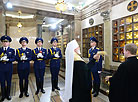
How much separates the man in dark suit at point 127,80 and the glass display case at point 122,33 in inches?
116

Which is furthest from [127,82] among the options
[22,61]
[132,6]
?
[132,6]

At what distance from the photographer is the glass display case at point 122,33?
13.7 ft

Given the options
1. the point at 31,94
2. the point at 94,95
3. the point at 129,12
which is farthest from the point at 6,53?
the point at 129,12

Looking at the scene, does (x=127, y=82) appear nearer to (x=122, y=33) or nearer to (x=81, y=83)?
(x=81, y=83)

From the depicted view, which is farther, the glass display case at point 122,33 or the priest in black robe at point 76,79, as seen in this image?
the glass display case at point 122,33

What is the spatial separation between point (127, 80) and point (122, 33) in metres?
3.65

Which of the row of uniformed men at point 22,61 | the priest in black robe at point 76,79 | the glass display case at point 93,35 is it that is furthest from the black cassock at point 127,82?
the glass display case at point 93,35

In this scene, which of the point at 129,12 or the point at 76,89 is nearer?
the point at 76,89

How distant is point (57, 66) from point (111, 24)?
337 cm

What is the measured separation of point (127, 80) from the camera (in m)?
1.59

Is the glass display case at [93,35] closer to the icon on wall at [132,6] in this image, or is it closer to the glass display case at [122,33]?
the glass display case at [122,33]

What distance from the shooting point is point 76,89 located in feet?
5.75

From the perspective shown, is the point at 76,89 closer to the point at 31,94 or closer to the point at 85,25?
the point at 31,94

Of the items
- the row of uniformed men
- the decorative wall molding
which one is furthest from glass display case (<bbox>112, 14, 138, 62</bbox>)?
the row of uniformed men
